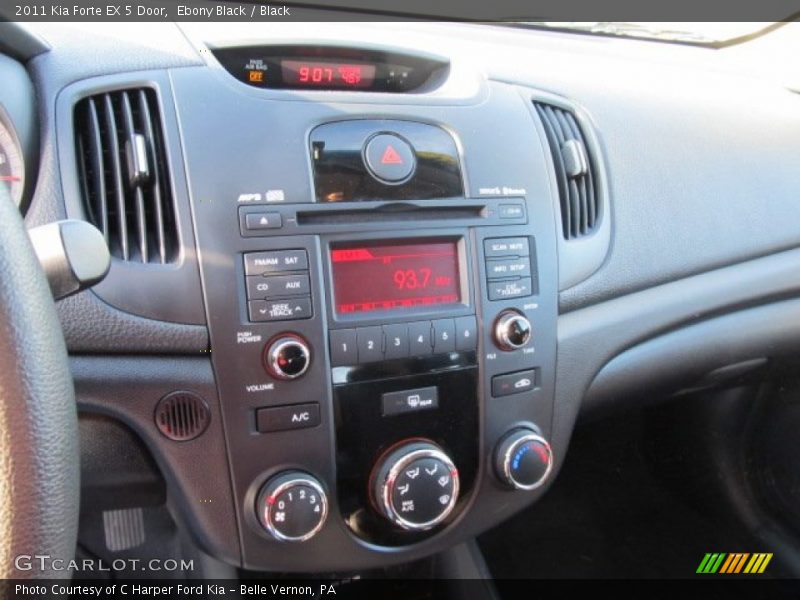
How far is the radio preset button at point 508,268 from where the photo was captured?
4.07 ft

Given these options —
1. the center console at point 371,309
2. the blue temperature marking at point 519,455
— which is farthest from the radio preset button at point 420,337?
the blue temperature marking at point 519,455

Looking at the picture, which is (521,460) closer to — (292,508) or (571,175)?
(292,508)

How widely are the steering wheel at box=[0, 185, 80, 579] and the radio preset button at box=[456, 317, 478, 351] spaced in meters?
0.65

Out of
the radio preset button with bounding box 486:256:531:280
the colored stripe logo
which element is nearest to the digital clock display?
the radio preset button with bounding box 486:256:531:280

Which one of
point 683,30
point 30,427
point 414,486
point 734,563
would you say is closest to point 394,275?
point 414,486

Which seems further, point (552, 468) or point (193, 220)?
point (552, 468)

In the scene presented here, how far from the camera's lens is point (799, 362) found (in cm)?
171

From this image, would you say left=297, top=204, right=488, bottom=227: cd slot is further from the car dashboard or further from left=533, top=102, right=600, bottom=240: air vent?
left=533, top=102, right=600, bottom=240: air vent

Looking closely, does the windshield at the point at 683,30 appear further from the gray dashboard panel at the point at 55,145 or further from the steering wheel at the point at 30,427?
the steering wheel at the point at 30,427

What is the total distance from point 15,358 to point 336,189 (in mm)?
599

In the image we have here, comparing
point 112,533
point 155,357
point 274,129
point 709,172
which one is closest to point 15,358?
point 155,357

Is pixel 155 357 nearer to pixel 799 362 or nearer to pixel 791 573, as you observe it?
pixel 799 362

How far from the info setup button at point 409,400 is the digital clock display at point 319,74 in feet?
1.57

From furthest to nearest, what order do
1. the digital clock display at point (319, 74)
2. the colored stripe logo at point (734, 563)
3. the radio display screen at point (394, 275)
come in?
the colored stripe logo at point (734, 563) → the digital clock display at point (319, 74) → the radio display screen at point (394, 275)
